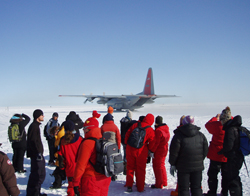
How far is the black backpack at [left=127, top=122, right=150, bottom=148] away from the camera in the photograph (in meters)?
4.14

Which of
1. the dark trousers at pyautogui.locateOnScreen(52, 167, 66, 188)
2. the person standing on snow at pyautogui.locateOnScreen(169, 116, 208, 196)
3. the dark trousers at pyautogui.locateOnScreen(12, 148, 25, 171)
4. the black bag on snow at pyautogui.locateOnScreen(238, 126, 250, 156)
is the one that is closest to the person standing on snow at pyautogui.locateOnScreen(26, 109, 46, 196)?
the dark trousers at pyautogui.locateOnScreen(52, 167, 66, 188)

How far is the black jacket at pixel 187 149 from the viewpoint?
10.9ft

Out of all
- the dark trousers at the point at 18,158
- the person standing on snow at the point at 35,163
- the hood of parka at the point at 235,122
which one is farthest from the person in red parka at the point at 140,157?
the dark trousers at the point at 18,158

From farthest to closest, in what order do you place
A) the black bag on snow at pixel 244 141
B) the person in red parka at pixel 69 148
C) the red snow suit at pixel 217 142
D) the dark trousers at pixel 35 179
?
the red snow suit at pixel 217 142 → the dark trousers at pixel 35 179 → the black bag on snow at pixel 244 141 → the person in red parka at pixel 69 148

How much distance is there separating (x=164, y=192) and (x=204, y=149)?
5.02 ft

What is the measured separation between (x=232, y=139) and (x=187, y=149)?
99 cm

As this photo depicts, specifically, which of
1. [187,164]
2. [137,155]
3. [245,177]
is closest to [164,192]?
[137,155]

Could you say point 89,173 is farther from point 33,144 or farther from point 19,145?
point 19,145

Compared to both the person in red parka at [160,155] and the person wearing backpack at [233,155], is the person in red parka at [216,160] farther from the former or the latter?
the person in red parka at [160,155]

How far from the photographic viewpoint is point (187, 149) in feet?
→ 11.0

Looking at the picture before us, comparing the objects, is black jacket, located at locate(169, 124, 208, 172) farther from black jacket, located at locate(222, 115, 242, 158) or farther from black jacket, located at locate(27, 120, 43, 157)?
black jacket, located at locate(27, 120, 43, 157)

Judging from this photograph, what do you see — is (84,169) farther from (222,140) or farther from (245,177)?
(245,177)

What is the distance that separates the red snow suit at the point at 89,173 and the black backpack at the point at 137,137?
4.46ft

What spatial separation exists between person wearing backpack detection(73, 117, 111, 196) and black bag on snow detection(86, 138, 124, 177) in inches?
3.5
